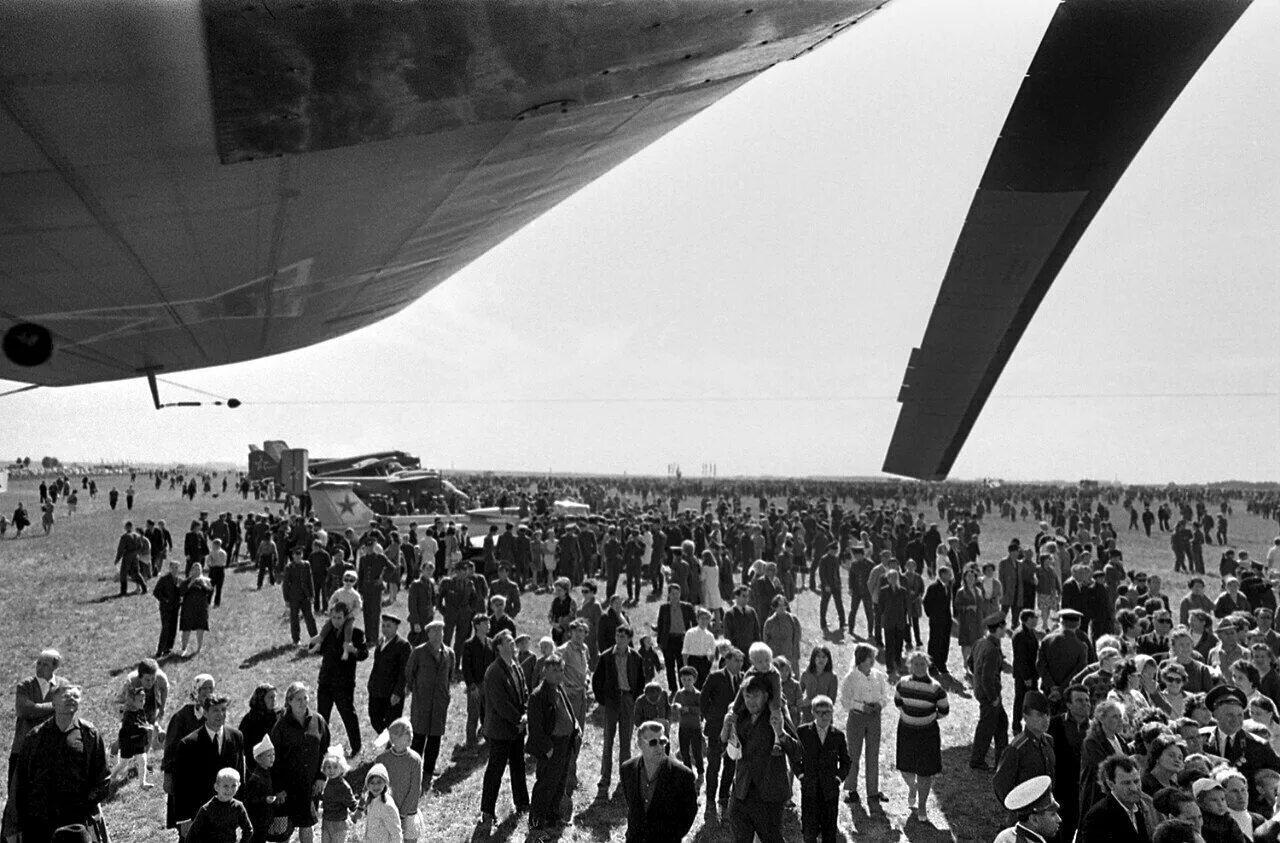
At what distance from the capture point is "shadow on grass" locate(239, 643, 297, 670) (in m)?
11.0

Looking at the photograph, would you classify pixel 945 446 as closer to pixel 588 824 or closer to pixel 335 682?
pixel 588 824

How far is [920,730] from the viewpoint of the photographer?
6.46 meters

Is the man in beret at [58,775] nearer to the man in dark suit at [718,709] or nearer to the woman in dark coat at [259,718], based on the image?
the woman in dark coat at [259,718]

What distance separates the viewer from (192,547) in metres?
16.0

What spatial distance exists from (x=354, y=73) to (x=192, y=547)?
15.8 meters

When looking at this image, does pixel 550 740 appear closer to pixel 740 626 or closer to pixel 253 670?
pixel 740 626

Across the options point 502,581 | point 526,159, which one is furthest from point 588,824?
point 526,159

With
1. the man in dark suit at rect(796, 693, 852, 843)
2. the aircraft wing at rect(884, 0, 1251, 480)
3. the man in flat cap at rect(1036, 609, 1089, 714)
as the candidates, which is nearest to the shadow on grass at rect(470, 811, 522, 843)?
the man in dark suit at rect(796, 693, 852, 843)

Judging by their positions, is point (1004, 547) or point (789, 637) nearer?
point (789, 637)

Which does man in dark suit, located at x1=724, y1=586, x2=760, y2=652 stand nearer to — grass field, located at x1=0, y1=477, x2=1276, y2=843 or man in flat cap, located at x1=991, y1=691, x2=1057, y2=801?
grass field, located at x1=0, y1=477, x2=1276, y2=843

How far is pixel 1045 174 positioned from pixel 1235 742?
A: 402 cm

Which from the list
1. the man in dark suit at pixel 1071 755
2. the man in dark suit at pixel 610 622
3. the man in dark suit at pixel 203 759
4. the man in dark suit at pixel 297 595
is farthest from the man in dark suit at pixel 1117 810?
the man in dark suit at pixel 297 595

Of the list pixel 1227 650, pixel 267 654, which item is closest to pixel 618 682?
pixel 1227 650

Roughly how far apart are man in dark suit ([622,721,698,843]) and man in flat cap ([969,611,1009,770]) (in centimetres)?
389
